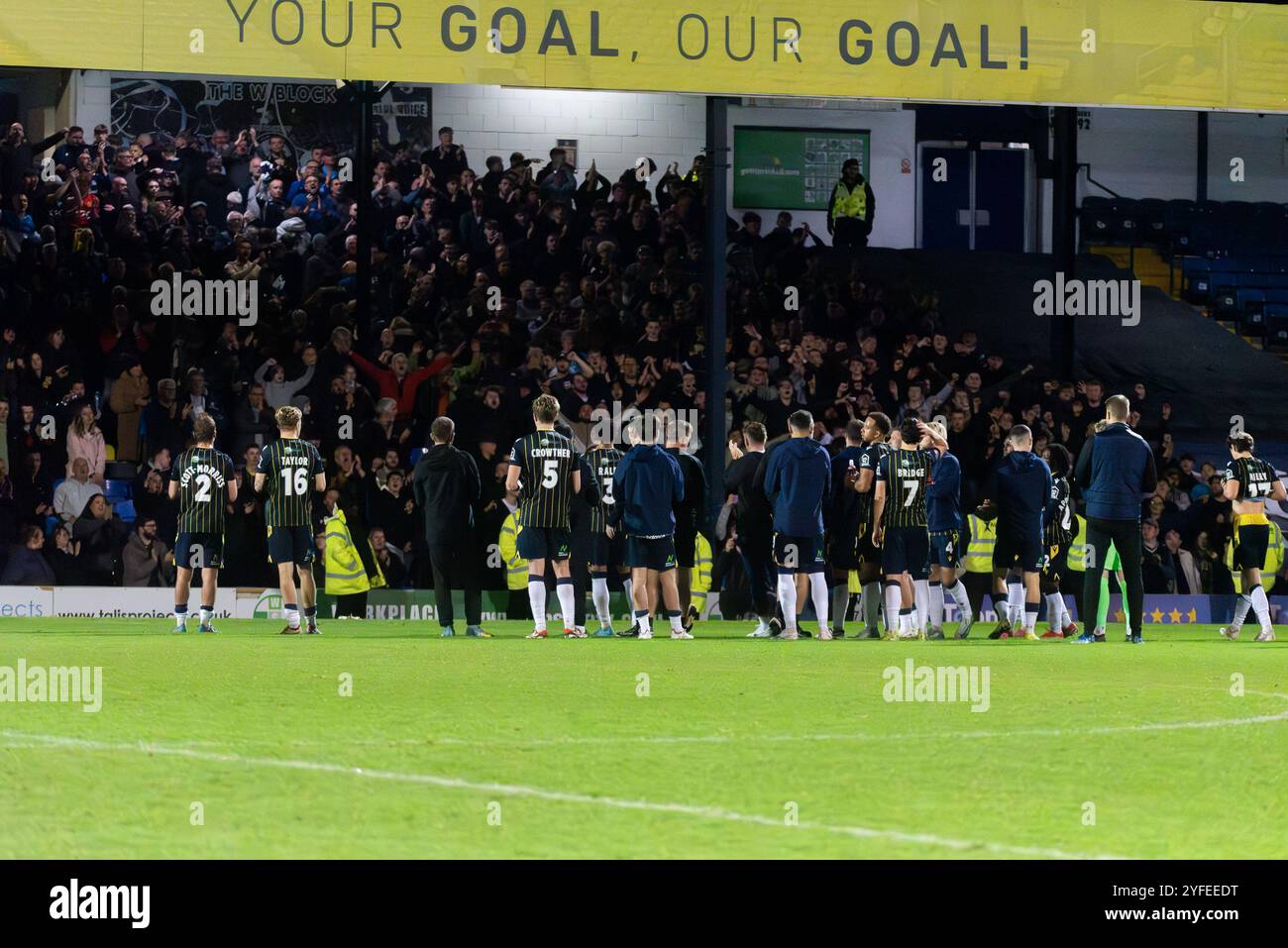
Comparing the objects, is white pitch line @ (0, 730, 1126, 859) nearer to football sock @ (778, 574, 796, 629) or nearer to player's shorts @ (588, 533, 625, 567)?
football sock @ (778, 574, 796, 629)

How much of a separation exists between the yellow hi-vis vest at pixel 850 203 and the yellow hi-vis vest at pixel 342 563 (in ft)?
38.1

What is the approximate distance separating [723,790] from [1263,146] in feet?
97.8

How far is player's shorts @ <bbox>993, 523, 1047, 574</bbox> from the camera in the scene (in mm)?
17922

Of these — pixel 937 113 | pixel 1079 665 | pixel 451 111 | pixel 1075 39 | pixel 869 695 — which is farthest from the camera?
pixel 937 113

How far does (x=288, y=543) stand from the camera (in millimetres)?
17594

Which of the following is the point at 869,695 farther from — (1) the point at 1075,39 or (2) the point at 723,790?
(1) the point at 1075,39

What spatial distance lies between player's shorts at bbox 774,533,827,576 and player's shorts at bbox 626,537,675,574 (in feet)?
3.18

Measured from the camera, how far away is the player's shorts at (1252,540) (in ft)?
60.7

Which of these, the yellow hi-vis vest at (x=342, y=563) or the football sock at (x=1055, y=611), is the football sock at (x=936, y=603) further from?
the yellow hi-vis vest at (x=342, y=563)

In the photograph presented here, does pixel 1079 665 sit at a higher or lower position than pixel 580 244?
lower

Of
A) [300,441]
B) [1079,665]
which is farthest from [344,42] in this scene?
[1079,665]

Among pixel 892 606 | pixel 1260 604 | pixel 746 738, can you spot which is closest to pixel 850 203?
pixel 1260 604

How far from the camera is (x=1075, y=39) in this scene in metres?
20.4

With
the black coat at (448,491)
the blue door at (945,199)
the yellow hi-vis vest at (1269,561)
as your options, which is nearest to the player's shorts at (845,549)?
the black coat at (448,491)
